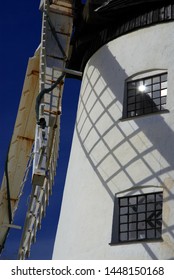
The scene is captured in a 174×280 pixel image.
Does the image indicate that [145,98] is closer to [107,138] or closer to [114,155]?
[107,138]

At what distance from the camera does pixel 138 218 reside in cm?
2045

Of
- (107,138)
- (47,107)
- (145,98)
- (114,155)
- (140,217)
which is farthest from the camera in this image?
(47,107)

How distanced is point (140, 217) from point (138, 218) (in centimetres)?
7

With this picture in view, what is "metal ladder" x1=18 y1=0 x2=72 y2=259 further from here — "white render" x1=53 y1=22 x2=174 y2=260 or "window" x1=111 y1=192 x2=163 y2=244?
"window" x1=111 y1=192 x2=163 y2=244

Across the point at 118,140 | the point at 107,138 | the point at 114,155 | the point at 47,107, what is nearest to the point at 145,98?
the point at 118,140

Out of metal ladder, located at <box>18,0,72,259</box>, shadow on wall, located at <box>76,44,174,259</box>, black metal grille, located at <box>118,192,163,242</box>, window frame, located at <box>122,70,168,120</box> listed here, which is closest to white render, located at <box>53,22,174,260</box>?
shadow on wall, located at <box>76,44,174,259</box>

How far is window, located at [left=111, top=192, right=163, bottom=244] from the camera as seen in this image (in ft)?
66.2

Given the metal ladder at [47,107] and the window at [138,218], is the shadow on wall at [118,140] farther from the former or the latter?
the metal ladder at [47,107]

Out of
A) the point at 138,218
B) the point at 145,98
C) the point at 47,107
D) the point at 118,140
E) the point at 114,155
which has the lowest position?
the point at 138,218

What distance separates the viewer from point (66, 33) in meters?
25.4

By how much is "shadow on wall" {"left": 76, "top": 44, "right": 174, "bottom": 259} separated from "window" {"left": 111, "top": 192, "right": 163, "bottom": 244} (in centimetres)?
33

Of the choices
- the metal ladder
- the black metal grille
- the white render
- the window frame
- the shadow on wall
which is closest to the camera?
the black metal grille

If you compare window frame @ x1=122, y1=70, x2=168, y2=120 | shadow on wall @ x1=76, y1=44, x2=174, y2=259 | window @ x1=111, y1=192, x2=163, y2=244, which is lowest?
window @ x1=111, y1=192, x2=163, y2=244

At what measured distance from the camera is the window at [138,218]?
20188 millimetres
